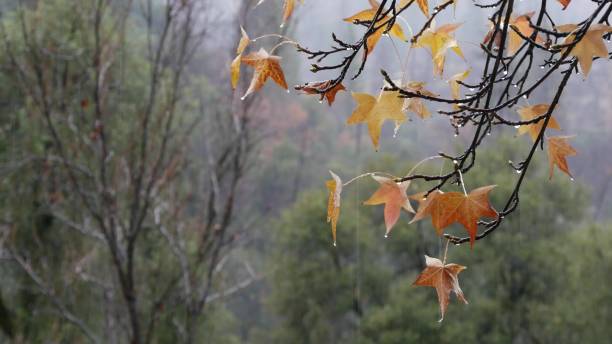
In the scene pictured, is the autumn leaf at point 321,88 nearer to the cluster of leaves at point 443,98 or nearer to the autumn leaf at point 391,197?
the cluster of leaves at point 443,98

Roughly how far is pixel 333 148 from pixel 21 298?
9.56m

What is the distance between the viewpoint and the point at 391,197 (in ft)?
1.98

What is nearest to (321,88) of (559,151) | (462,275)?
(559,151)

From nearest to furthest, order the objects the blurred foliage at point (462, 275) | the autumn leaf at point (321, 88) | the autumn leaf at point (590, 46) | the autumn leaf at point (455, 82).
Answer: the autumn leaf at point (590, 46) < the autumn leaf at point (321, 88) < the autumn leaf at point (455, 82) < the blurred foliage at point (462, 275)

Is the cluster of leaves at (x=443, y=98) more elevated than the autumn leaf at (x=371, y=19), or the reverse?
the autumn leaf at (x=371, y=19)

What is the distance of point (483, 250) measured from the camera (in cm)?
657

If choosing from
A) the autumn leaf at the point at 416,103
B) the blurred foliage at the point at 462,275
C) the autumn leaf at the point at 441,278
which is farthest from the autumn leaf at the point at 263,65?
the blurred foliage at the point at 462,275

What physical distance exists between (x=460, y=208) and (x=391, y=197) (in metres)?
0.07

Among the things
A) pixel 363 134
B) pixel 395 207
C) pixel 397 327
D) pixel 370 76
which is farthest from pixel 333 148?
pixel 395 207

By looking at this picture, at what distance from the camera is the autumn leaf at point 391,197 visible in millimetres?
593

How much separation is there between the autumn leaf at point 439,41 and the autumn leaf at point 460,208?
0.19 meters

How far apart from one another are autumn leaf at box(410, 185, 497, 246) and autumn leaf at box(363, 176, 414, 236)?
27 mm

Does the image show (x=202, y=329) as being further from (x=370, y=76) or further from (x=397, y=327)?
(x=370, y=76)

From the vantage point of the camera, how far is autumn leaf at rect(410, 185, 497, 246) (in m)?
0.56
